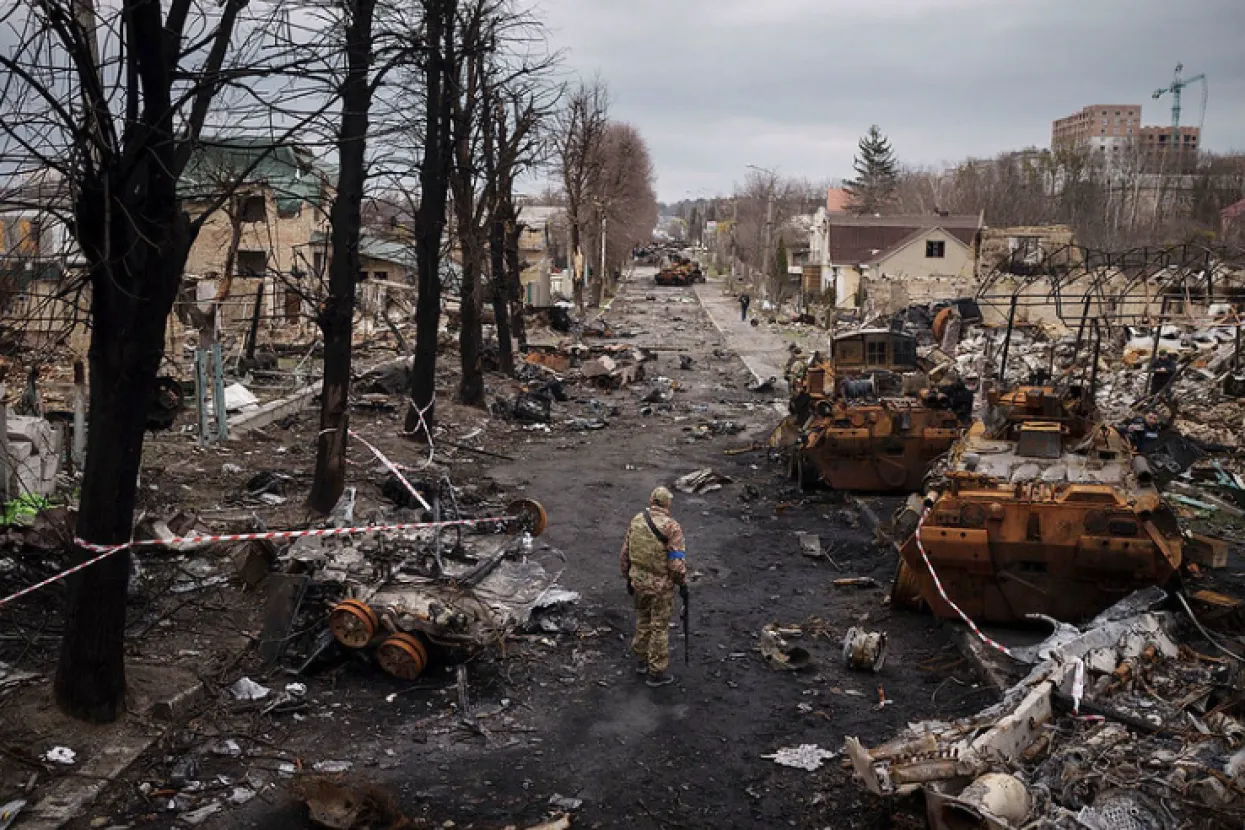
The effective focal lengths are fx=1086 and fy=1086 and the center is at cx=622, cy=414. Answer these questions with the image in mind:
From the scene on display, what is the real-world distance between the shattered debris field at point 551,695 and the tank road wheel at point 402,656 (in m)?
0.02

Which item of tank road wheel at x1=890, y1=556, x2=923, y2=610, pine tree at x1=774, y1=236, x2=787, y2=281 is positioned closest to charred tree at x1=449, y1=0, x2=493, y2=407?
tank road wheel at x1=890, y1=556, x2=923, y2=610

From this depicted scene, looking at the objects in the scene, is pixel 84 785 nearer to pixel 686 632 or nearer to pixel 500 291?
pixel 686 632

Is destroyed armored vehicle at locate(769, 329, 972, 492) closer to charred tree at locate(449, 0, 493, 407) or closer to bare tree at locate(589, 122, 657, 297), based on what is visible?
charred tree at locate(449, 0, 493, 407)

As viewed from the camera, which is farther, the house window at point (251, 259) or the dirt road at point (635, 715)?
the house window at point (251, 259)

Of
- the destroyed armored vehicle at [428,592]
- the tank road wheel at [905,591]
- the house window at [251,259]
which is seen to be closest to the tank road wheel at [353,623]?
the destroyed armored vehicle at [428,592]

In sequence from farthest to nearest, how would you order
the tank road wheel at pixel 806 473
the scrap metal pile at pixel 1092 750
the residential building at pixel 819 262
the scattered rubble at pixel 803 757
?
the residential building at pixel 819 262 → the tank road wheel at pixel 806 473 → the scattered rubble at pixel 803 757 → the scrap metal pile at pixel 1092 750

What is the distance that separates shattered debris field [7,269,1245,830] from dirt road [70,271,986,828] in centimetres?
2

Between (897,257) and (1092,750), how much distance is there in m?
48.2

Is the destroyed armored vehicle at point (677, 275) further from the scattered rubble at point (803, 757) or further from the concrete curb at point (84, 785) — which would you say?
the concrete curb at point (84, 785)

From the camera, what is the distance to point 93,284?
6.17 metres

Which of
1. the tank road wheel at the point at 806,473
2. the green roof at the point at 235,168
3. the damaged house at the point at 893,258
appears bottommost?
the tank road wheel at the point at 806,473

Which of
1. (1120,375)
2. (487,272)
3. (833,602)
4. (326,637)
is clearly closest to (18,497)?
(326,637)

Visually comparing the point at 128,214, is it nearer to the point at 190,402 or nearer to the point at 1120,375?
the point at 190,402

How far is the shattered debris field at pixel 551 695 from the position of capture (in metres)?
6.01
